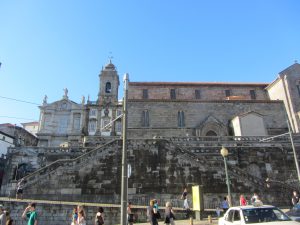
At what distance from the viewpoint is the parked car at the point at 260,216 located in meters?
7.65

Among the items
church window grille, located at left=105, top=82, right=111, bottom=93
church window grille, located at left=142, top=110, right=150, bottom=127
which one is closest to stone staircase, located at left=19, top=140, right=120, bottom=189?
church window grille, located at left=142, top=110, right=150, bottom=127

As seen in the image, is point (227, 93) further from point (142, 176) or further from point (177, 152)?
point (142, 176)

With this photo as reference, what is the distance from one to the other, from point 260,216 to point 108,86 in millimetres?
45028

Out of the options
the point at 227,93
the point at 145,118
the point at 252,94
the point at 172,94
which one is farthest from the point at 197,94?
the point at 145,118

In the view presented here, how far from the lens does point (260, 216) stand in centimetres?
795

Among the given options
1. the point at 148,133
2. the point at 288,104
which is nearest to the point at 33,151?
the point at 148,133

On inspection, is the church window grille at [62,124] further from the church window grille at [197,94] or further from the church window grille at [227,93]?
the church window grille at [227,93]

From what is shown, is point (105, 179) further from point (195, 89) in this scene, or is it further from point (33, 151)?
point (195, 89)

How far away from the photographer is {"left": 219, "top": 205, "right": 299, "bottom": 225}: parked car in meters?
7.65

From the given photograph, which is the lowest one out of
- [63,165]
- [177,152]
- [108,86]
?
[63,165]

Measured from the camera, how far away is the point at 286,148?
80.4 feet

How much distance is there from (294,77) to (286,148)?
15.0m

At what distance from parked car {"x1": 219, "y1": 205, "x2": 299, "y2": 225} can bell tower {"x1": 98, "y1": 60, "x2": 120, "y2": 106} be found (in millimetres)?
40883

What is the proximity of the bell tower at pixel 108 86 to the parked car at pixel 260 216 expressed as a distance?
134 ft
